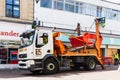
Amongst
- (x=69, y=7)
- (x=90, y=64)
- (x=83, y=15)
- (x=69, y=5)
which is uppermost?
(x=69, y=5)

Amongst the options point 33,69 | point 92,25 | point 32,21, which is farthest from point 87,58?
point 92,25

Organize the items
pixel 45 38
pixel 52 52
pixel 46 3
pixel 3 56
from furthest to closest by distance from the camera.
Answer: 1. pixel 46 3
2. pixel 3 56
3. pixel 52 52
4. pixel 45 38

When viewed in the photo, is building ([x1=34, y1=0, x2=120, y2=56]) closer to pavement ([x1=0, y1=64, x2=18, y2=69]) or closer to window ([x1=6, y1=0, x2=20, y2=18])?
window ([x1=6, y1=0, x2=20, y2=18])

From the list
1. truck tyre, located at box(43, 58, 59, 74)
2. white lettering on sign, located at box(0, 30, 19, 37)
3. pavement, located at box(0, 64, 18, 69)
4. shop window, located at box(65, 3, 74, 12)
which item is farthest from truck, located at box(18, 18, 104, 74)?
shop window, located at box(65, 3, 74, 12)

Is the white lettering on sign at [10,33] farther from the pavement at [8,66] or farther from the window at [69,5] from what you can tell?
the window at [69,5]

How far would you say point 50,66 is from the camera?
20078 mm

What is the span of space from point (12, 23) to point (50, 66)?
9.40 m

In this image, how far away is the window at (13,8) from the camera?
28.0 m

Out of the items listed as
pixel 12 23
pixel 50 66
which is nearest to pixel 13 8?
pixel 12 23

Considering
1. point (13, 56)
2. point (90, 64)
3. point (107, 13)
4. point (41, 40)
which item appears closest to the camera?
point (41, 40)

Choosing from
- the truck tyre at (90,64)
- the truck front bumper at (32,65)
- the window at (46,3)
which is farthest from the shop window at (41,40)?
the window at (46,3)

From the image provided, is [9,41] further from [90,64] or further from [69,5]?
[69,5]

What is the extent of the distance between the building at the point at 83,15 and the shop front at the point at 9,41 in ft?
8.37

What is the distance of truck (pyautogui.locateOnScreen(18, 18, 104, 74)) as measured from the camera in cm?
1964
